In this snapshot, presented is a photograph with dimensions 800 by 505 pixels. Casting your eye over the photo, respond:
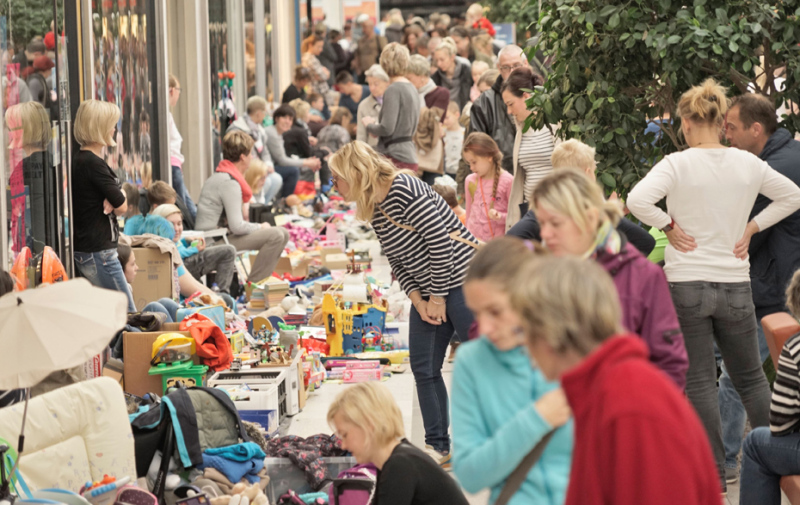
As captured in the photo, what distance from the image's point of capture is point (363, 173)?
4.79 meters

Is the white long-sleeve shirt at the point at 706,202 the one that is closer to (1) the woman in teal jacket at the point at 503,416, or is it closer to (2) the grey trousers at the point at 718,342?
(2) the grey trousers at the point at 718,342

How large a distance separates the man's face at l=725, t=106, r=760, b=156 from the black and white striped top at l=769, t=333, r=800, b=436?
158cm

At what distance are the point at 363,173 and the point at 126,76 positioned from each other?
5647 millimetres

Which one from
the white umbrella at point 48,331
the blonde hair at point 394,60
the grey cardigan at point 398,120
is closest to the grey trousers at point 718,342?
the white umbrella at point 48,331

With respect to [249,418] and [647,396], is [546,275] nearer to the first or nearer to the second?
[647,396]

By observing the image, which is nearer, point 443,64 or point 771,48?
point 771,48

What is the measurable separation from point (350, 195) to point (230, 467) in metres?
1.41

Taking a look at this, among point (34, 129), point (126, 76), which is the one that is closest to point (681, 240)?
point (34, 129)

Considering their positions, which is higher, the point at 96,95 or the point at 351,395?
the point at 96,95

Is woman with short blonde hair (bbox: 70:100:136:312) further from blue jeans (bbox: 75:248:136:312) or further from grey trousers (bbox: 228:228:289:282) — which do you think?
grey trousers (bbox: 228:228:289:282)

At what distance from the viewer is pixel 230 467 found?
4.93m

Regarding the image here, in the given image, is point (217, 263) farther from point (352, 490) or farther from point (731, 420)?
point (731, 420)

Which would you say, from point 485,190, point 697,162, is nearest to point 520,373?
point 697,162

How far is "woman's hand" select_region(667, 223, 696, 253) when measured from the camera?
4.39m
